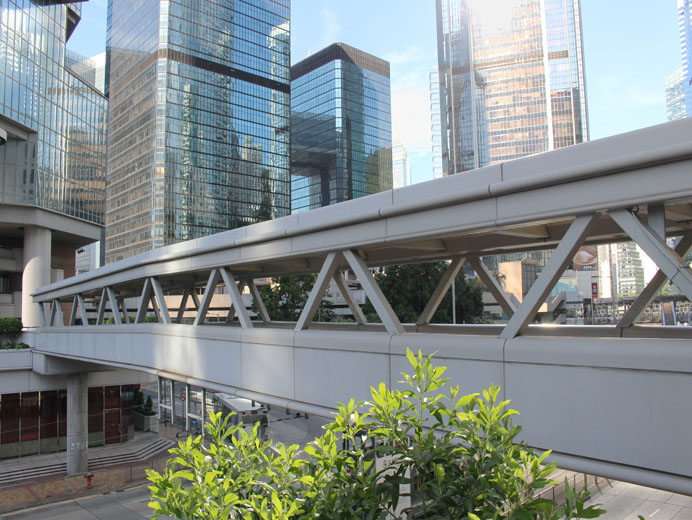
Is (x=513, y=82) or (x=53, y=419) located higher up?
(x=513, y=82)

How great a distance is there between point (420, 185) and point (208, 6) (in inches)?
4943

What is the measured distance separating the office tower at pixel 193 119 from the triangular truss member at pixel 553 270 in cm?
10682

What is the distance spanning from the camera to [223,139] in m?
115

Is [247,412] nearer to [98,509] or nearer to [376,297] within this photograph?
[98,509]

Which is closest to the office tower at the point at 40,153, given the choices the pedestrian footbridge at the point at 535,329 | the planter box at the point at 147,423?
the planter box at the point at 147,423

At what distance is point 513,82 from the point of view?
135 m

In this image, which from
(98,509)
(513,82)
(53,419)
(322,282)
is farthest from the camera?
(513,82)

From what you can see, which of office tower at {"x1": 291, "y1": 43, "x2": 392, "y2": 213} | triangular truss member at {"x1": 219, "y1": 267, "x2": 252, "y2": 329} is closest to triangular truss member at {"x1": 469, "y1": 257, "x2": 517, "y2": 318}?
triangular truss member at {"x1": 219, "y1": 267, "x2": 252, "y2": 329}

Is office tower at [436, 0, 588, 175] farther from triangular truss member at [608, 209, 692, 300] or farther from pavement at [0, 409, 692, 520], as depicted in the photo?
triangular truss member at [608, 209, 692, 300]

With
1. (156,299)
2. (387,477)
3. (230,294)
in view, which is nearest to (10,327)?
(156,299)

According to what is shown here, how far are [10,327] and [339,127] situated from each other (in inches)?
5161

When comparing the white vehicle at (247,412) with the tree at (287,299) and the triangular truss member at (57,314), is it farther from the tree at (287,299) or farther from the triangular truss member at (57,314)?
the tree at (287,299)

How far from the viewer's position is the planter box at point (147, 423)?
3703cm

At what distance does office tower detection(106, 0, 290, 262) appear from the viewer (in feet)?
355
